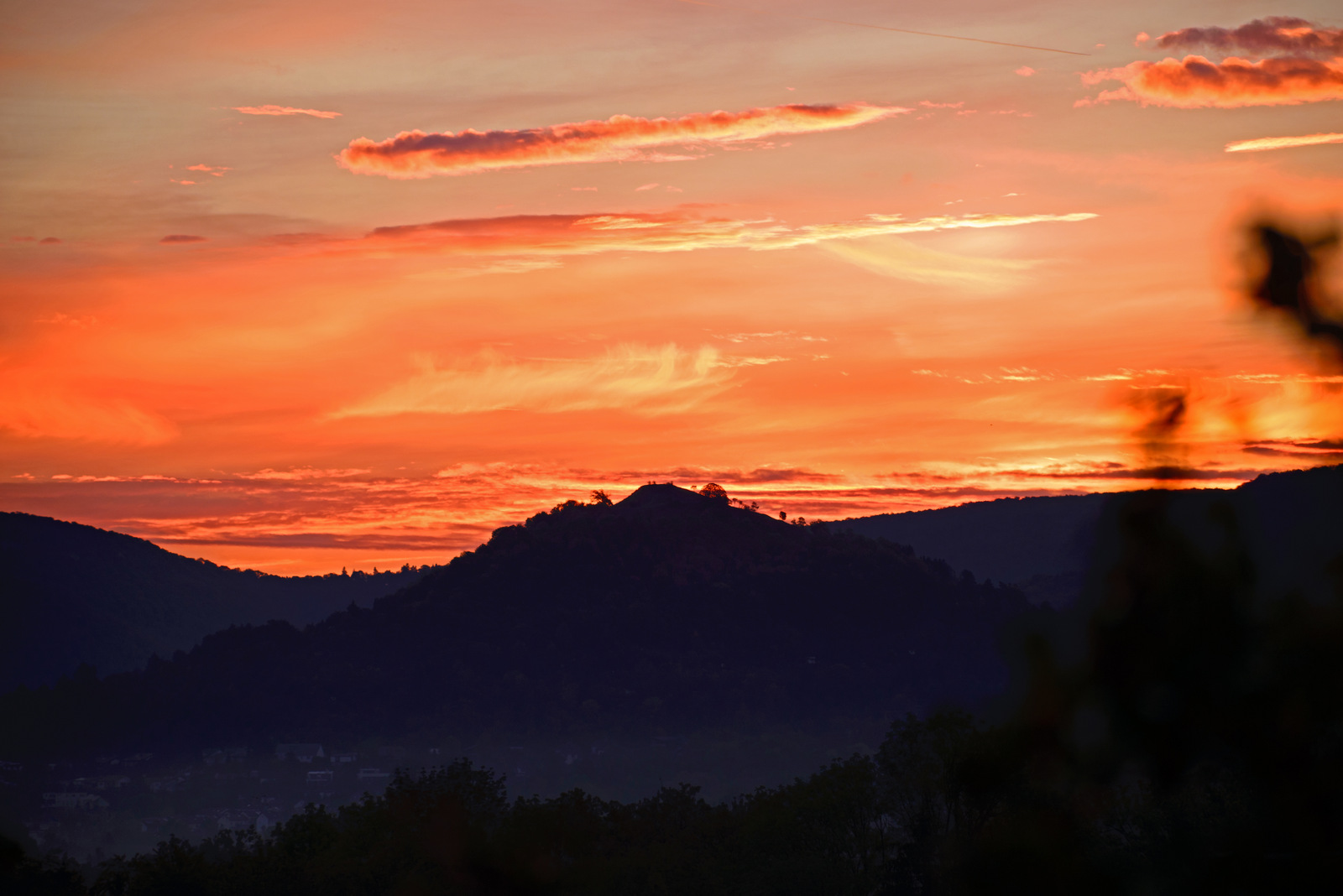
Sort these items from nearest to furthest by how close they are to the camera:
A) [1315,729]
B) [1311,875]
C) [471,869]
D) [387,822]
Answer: [1311,875] → [1315,729] → [471,869] → [387,822]

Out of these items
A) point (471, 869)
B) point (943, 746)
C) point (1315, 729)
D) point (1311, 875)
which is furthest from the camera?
point (943, 746)

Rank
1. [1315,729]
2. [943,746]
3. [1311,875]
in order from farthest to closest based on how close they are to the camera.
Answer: [943,746] → [1315,729] → [1311,875]

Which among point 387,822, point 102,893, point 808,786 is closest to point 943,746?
point 808,786

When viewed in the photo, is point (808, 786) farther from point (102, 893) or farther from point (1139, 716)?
point (1139, 716)

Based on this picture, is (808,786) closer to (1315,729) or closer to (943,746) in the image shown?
(943,746)

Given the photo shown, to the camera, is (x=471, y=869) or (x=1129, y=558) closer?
(x=1129, y=558)

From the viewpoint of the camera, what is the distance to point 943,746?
55.0 metres

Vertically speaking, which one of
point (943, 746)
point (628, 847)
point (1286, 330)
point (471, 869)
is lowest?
point (628, 847)

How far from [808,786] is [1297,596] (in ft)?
197

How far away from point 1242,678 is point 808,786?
60.0 metres

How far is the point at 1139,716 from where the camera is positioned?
39.7 ft

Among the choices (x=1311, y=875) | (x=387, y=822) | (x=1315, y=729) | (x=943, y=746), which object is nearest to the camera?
(x=1311, y=875)

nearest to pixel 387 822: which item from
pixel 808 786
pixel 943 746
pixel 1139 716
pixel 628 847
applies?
pixel 628 847

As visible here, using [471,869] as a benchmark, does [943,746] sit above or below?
below
